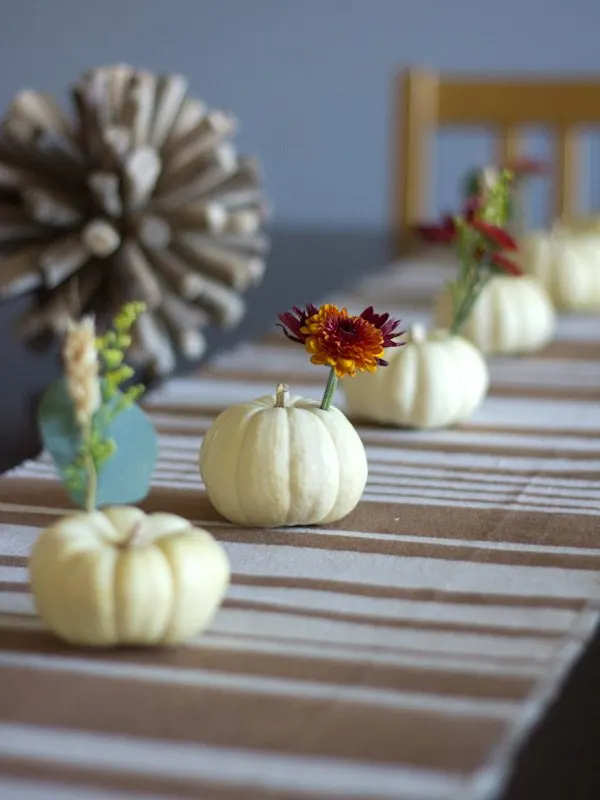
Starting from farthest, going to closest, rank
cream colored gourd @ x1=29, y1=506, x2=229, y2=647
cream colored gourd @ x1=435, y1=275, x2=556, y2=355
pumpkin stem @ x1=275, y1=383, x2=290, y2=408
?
1. cream colored gourd @ x1=435, y1=275, x2=556, y2=355
2. pumpkin stem @ x1=275, y1=383, x2=290, y2=408
3. cream colored gourd @ x1=29, y1=506, x2=229, y2=647

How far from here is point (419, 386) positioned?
1.31 metres

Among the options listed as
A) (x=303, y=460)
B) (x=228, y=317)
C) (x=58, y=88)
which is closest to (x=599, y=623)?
(x=303, y=460)

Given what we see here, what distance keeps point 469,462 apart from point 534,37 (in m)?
2.94

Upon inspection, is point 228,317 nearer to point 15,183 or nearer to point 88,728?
point 15,183

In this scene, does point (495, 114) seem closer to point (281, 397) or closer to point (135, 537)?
point (281, 397)

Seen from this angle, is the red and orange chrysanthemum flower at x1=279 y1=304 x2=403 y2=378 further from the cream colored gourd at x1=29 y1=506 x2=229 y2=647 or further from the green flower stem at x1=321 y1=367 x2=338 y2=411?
the cream colored gourd at x1=29 y1=506 x2=229 y2=647

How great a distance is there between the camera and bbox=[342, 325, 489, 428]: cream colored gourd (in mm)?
1303

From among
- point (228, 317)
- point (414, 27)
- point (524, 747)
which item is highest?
point (414, 27)

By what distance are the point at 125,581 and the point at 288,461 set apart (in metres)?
0.25

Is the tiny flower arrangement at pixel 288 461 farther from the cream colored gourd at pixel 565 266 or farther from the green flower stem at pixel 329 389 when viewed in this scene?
the cream colored gourd at pixel 565 266

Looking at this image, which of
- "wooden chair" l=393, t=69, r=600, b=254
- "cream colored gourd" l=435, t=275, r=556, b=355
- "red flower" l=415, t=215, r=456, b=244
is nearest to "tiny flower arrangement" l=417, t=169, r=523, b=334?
"red flower" l=415, t=215, r=456, b=244

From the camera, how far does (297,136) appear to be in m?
4.21

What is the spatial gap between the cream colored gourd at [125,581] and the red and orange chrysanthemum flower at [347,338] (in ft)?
0.64

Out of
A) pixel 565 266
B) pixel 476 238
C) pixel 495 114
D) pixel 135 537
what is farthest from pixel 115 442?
pixel 495 114
